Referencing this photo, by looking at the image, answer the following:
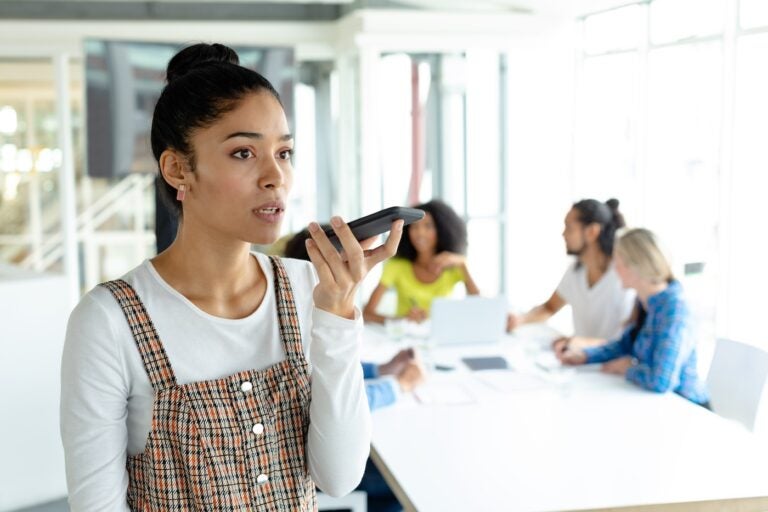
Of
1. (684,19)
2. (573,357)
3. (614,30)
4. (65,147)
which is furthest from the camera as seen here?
(65,147)

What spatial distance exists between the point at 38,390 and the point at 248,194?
1070mm

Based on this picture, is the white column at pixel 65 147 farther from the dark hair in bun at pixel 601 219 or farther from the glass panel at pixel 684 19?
the glass panel at pixel 684 19

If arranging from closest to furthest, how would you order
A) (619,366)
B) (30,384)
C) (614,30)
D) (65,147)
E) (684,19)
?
(30,384)
(619,366)
(684,19)
(614,30)
(65,147)

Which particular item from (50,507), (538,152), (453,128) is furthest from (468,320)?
(538,152)

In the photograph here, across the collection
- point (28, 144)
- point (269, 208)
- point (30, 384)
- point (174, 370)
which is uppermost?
point (28, 144)

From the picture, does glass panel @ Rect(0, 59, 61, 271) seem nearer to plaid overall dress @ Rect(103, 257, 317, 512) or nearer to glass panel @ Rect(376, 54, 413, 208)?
glass panel @ Rect(376, 54, 413, 208)

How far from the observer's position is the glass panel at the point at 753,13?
436cm

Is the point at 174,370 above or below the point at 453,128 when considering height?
below

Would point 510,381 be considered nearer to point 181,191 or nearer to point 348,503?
point 348,503

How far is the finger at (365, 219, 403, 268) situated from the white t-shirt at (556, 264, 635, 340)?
2.68 meters

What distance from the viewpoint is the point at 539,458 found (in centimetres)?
213

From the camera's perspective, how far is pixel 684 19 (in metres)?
5.01

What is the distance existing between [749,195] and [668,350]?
2.21 metres

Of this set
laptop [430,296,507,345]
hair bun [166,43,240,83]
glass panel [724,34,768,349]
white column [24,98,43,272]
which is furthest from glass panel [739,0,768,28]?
white column [24,98,43,272]
